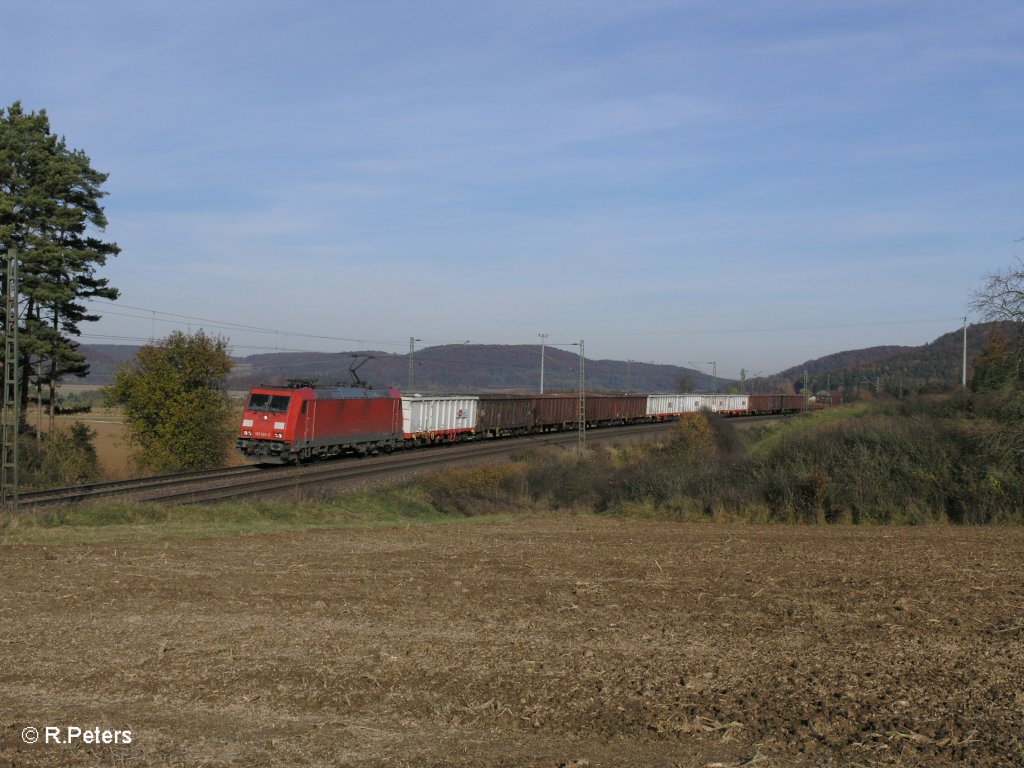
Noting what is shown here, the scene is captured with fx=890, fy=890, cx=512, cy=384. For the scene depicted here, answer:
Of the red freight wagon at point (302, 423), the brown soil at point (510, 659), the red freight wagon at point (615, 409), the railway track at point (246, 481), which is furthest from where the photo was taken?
the red freight wagon at point (615, 409)

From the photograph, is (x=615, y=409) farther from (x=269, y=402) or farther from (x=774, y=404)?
(x=269, y=402)

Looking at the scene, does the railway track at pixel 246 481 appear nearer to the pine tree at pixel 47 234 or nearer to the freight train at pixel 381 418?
the freight train at pixel 381 418

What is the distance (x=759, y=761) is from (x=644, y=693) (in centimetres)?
137

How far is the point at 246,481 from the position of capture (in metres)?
29.2

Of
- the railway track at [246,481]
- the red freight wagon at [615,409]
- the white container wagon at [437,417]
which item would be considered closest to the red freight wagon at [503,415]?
the white container wagon at [437,417]

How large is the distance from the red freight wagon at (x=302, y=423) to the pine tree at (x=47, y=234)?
439 inches

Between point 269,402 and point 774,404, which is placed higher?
point 774,404

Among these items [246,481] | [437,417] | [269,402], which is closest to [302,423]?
[269,402]

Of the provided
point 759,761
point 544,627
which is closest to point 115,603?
point 544,627

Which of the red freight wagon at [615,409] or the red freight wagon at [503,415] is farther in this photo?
the red freight wagon at [615,409]

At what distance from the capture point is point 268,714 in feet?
21.4

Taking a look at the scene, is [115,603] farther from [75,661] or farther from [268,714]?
[268,714]

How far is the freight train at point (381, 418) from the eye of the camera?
112 feet

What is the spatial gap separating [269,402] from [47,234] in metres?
14.9
